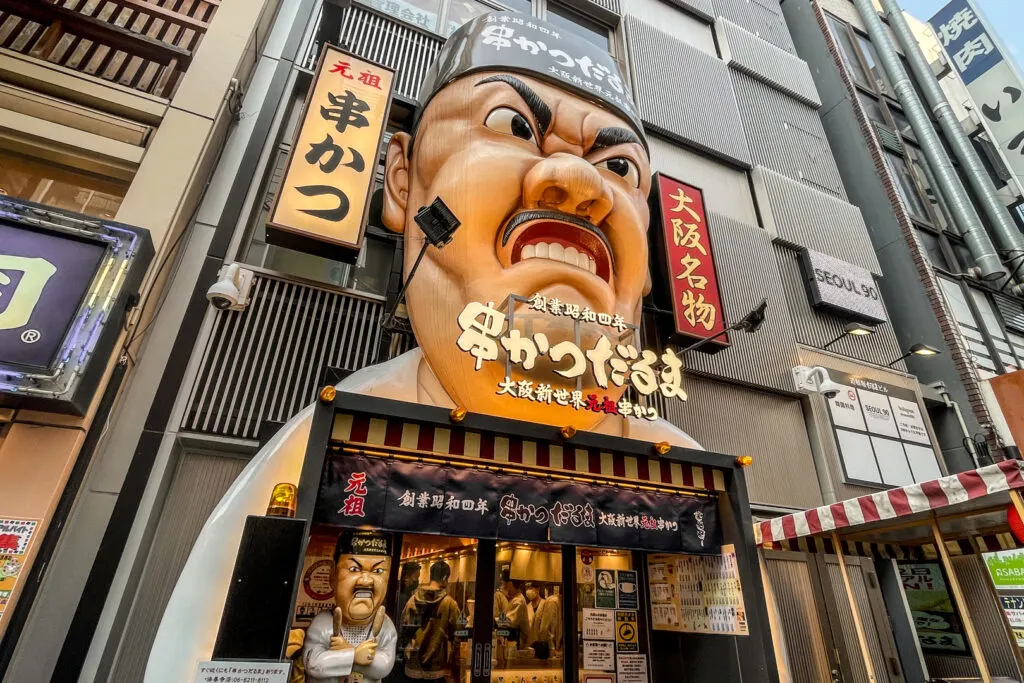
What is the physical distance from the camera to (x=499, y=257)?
5.26 m

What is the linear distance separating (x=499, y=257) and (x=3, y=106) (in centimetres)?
574

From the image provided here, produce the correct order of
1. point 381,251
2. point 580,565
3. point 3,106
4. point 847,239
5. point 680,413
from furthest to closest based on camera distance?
point 847,239 → point 680,413 → point 381,251 → point 580,565 → point 3,106

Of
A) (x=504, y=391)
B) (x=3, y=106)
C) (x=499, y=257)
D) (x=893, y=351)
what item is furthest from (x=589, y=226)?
(x=893, y=351)

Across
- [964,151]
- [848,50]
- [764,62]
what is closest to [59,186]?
[764,62]

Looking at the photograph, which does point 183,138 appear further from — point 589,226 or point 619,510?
point 619,510

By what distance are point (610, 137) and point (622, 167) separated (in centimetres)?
38

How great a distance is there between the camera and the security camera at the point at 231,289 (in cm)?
558

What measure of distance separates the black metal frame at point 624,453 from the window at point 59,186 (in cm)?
391

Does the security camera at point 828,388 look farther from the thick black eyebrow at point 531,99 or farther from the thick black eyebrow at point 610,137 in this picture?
the thick black eyebrow at point 531,99

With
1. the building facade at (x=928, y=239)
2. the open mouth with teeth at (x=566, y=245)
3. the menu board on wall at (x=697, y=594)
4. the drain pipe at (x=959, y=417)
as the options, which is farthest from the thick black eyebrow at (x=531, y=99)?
the drain pipe at (x=959, y=417)

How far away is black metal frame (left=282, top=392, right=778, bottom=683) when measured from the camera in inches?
158

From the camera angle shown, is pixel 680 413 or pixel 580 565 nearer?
pixel 580 565

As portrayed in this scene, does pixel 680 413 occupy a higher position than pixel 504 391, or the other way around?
pixel 680 413

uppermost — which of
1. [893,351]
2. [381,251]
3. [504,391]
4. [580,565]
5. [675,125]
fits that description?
[675,125]
